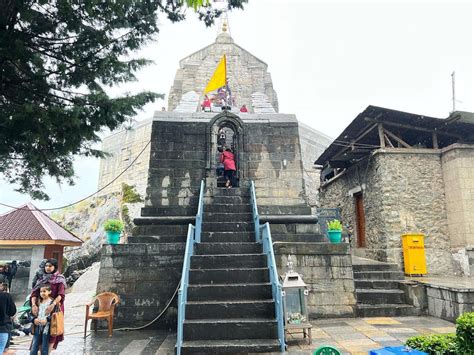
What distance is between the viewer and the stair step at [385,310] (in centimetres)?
732

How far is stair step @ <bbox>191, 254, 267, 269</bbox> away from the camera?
6641 millimetres

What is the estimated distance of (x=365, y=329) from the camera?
20.4 feet

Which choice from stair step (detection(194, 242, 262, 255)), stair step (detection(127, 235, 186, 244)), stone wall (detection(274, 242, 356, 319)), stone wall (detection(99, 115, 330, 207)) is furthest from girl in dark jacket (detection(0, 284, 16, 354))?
stone wall (detection(99, 115, 330, 207))

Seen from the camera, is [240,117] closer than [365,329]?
No

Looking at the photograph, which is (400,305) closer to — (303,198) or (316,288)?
(316,288)

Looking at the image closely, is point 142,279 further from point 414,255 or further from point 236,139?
point 414,255

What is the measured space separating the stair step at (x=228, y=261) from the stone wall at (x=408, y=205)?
19.9 feet

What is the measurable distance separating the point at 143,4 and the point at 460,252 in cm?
1135

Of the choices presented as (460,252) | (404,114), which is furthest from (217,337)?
(404,114)

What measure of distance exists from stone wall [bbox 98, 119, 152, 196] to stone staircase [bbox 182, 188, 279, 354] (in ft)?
71.8

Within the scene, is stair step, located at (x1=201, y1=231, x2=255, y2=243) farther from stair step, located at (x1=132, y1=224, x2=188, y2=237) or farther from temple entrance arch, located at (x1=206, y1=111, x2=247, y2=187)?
temple entrance arch, located at (x1=206, y1=111, x2=247, y2=187)

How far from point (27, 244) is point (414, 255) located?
494 inches

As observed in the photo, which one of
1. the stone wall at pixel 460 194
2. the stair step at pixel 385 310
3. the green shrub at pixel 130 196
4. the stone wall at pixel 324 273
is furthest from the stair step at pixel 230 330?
the green shrub at pixel 130 196

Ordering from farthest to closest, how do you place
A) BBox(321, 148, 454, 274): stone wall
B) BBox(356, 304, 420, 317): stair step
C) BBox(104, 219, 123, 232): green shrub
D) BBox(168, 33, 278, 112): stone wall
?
BBox(168, 33, 278, 112): stone wall
BBox(321, 148, 454, 274): stone wall
BBox(104, 219, 123, 232): green shrub
BBox(356, 304, 420, 317): stair step
